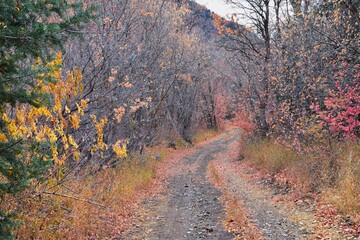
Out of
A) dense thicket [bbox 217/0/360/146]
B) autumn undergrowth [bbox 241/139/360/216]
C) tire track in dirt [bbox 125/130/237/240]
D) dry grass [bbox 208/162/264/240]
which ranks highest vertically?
dense thicket [bbox 217/0/360/146]

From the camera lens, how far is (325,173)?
9.27 meters

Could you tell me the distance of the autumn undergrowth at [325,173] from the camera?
7523mm

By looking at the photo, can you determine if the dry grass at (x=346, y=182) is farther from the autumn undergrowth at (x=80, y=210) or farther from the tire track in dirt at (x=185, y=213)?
the autumn undergrowth at (x=80, y=210)

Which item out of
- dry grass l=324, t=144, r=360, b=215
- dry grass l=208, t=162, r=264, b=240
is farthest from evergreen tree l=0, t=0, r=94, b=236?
dry grass l=324, t=144, r=360, b=215

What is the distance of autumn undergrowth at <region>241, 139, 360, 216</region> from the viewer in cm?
752

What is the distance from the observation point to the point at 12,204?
5520mm

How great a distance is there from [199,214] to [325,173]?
3.55 meters

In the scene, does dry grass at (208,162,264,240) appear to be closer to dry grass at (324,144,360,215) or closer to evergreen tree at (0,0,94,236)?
dry grass at (324,144,360,215)

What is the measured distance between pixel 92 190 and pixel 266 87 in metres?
10.5

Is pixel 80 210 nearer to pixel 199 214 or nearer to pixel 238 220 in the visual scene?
pixel 199 214

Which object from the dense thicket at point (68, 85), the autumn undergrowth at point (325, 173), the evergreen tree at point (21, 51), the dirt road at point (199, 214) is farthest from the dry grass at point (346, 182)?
the evergreen tree at point (21, 51)

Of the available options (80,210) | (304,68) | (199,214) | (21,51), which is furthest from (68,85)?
(304,68)

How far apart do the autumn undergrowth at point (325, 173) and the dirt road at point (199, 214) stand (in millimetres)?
1161

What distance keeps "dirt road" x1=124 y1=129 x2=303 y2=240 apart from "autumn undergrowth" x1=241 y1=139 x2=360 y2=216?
3.81 ft
